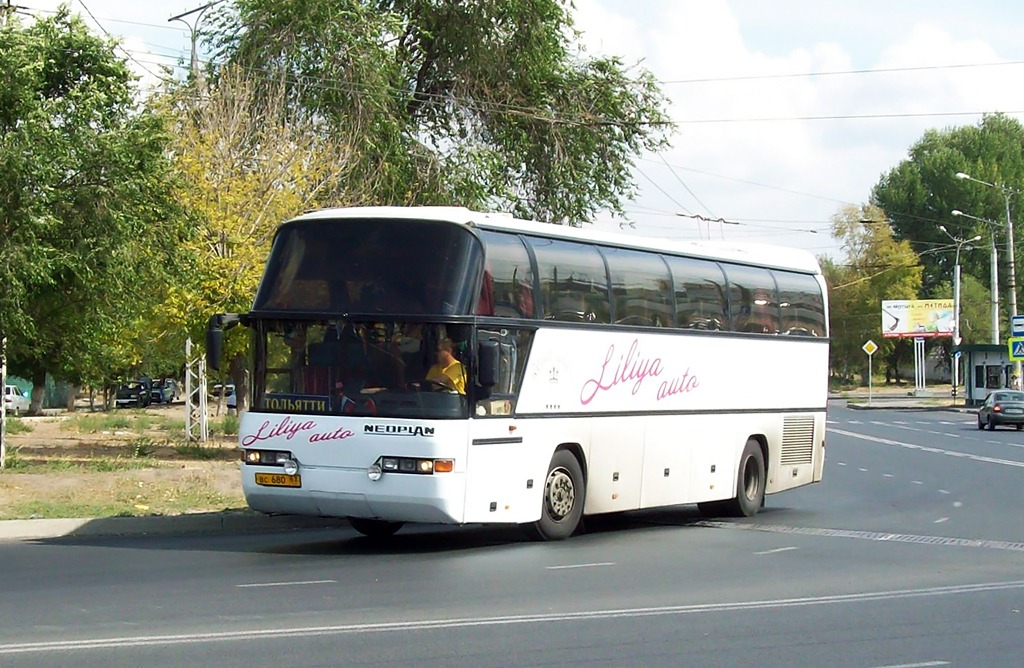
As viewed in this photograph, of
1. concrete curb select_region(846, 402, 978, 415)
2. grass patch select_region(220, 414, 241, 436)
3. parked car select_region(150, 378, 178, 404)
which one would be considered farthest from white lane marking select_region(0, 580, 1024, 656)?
parked car select_region(150, 378, 178, 404)

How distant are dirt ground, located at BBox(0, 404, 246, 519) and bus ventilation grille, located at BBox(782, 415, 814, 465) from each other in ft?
25.2

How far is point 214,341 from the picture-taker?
15.2m

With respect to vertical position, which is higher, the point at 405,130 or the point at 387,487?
the point at 405,130

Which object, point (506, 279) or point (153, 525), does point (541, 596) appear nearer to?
point (506, 279)

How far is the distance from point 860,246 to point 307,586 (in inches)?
4033

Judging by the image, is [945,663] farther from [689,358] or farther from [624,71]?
[624,71]

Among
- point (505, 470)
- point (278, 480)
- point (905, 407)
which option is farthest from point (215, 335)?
point (905, 407)

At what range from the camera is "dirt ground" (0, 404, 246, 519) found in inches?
730

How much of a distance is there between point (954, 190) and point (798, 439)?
96335mm

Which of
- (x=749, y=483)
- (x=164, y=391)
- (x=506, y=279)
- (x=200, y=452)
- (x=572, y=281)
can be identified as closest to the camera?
(x=506, y=279)

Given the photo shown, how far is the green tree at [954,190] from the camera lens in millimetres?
111312

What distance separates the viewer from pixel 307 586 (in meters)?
12.1

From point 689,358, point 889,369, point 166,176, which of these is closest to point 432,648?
point 689,358

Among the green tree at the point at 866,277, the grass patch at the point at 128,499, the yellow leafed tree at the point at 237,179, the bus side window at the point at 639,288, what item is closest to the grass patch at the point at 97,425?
the yellow leafed tree at the point at 237,179
